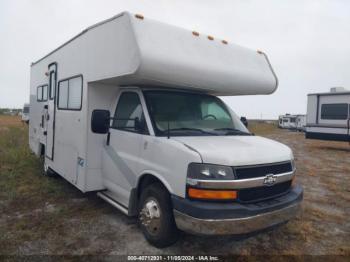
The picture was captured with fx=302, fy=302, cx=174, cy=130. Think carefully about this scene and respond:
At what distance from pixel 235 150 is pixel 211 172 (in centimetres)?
48

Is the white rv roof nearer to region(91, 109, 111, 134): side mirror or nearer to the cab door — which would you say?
the cab door

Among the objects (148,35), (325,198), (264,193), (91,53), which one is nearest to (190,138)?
(264,193)

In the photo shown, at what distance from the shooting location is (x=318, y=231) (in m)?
5.07

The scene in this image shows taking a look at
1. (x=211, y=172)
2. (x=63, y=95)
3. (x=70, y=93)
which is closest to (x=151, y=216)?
(x=211, y=172)

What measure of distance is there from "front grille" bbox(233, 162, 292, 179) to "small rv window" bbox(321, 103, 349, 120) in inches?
535

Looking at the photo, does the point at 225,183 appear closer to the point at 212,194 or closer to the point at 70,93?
the point at 212,194

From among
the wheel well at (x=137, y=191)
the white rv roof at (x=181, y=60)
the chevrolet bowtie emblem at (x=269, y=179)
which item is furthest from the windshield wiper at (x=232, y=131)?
the wheel well at (x=137, y=191)

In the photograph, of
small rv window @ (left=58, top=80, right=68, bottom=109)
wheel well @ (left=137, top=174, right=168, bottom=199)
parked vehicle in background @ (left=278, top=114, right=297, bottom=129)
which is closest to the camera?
wheel well @ (left=137, top=174, right=168, bottom=199)

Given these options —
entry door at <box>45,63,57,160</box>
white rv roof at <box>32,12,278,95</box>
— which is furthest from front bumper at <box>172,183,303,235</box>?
entry door at <box>45,63,57,160</box>

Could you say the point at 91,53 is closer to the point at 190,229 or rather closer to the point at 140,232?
the point at 140,232

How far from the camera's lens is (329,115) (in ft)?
53.6

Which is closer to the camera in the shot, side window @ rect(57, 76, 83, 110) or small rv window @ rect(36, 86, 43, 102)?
side window @ rect(57, 76, 83, 110)

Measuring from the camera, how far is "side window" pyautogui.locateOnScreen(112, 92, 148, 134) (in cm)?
458

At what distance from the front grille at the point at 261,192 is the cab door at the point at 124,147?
1.60m
